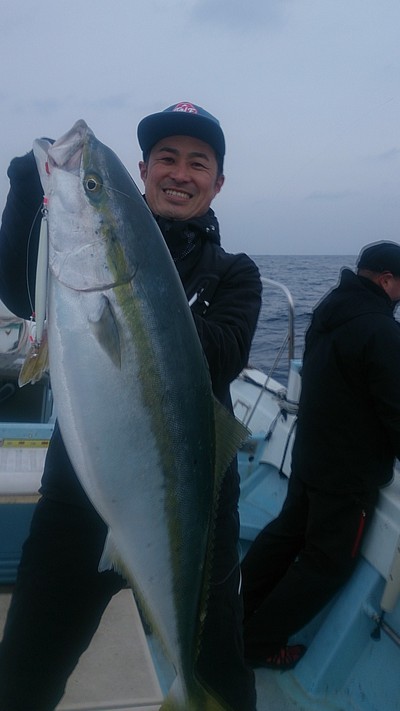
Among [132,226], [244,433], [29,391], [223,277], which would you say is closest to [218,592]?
[244,433]

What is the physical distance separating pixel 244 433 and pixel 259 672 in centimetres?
255

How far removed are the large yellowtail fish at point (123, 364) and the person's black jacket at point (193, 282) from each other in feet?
0.93

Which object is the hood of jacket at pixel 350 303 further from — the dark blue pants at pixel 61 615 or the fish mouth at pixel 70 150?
the fish mouth at pixel 70 150

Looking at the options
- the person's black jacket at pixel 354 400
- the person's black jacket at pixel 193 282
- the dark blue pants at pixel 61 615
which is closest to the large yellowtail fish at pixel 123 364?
the person's black jacket at pixel 193 282

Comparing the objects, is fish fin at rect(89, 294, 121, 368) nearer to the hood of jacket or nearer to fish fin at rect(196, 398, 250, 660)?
fish fin at rect(196, 398, 250, 660)

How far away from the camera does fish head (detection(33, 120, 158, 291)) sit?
171 cm

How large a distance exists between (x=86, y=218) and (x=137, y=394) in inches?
19.9

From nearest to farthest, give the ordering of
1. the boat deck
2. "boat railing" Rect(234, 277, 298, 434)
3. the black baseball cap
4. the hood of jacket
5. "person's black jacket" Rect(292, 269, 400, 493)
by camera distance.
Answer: the black baseball cap, the boat deck, "person's black jacket" Rect(292, 269, 400, 493), the hood of jacket, "boat railing" Rect(234, 277, 298, 434)

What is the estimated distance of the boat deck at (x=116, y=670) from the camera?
2701 millimetres

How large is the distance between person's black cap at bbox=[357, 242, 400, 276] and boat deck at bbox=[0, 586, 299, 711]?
2587mm

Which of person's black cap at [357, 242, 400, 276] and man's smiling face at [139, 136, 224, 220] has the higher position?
man's smiling face at [139, 136, 224, 220]

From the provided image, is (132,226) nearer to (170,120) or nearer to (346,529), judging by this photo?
(170,120)

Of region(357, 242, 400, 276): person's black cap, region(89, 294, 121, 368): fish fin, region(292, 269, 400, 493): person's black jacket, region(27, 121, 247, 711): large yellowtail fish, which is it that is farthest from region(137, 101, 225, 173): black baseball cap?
region(357, 242, 400, 276): person's black cap

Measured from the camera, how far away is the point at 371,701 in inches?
134
